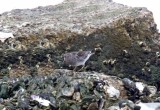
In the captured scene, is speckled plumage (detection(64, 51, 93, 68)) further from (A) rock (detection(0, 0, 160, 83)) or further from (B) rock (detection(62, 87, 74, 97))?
(B) rock (detection(62, 87, 74, 97))

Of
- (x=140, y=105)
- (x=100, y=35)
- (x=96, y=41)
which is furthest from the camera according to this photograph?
(x=100, y=35)

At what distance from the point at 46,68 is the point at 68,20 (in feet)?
14.8

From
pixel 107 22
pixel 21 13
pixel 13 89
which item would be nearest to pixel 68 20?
pixel 107 22

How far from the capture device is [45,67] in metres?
18.0

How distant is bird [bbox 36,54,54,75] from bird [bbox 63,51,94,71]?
1.91ft

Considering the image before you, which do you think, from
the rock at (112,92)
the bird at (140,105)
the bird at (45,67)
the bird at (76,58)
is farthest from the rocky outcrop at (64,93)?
the bird at (76,58)

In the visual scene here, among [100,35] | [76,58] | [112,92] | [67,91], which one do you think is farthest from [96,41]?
[67,91]

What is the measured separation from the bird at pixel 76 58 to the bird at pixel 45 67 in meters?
0.58

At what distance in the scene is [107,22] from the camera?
20703 mm

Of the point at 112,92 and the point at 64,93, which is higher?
the point at 64,93

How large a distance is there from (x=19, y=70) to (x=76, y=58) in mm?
2050

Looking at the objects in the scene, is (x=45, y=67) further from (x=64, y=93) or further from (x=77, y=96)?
(x=77, y=96)

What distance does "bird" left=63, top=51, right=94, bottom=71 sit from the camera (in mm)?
17875

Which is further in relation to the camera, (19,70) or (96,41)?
(96,41)
